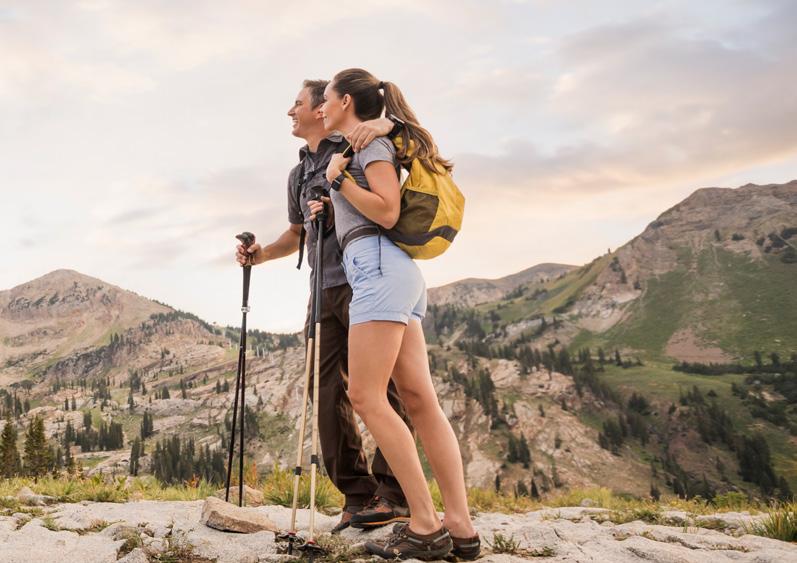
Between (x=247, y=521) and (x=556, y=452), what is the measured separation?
176 meters

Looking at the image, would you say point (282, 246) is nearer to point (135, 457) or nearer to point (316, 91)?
point (316, 91)

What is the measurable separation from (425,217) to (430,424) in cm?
148

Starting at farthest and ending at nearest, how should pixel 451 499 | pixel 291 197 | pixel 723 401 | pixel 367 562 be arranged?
1. pixel 723 401
2. pixel 291 197
3. pixel 451 499
4. pixel 367 562

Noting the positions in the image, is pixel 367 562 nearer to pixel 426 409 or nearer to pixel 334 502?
pixel 426 409

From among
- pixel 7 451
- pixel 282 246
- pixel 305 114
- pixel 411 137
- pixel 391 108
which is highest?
pixel 305 114

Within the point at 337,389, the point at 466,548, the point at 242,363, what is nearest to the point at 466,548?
the point at 466,548

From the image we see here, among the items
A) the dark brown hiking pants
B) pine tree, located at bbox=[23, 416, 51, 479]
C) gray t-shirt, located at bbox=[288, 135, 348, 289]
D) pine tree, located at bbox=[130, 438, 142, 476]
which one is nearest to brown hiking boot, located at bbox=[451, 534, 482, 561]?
the dark brown hiking pants

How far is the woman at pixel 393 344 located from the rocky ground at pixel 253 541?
38 cm

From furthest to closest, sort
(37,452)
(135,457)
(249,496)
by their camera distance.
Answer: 1. (135,457)
2. (37,452)
3. (249,496)

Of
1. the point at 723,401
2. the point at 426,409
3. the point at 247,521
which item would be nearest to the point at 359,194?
the point at 426,409

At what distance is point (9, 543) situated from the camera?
4258mm

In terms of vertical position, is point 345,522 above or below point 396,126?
below

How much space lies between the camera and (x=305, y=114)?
5457mm

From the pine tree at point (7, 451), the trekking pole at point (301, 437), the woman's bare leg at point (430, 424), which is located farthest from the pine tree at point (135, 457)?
the woman's bare leg at point (430, 424)
